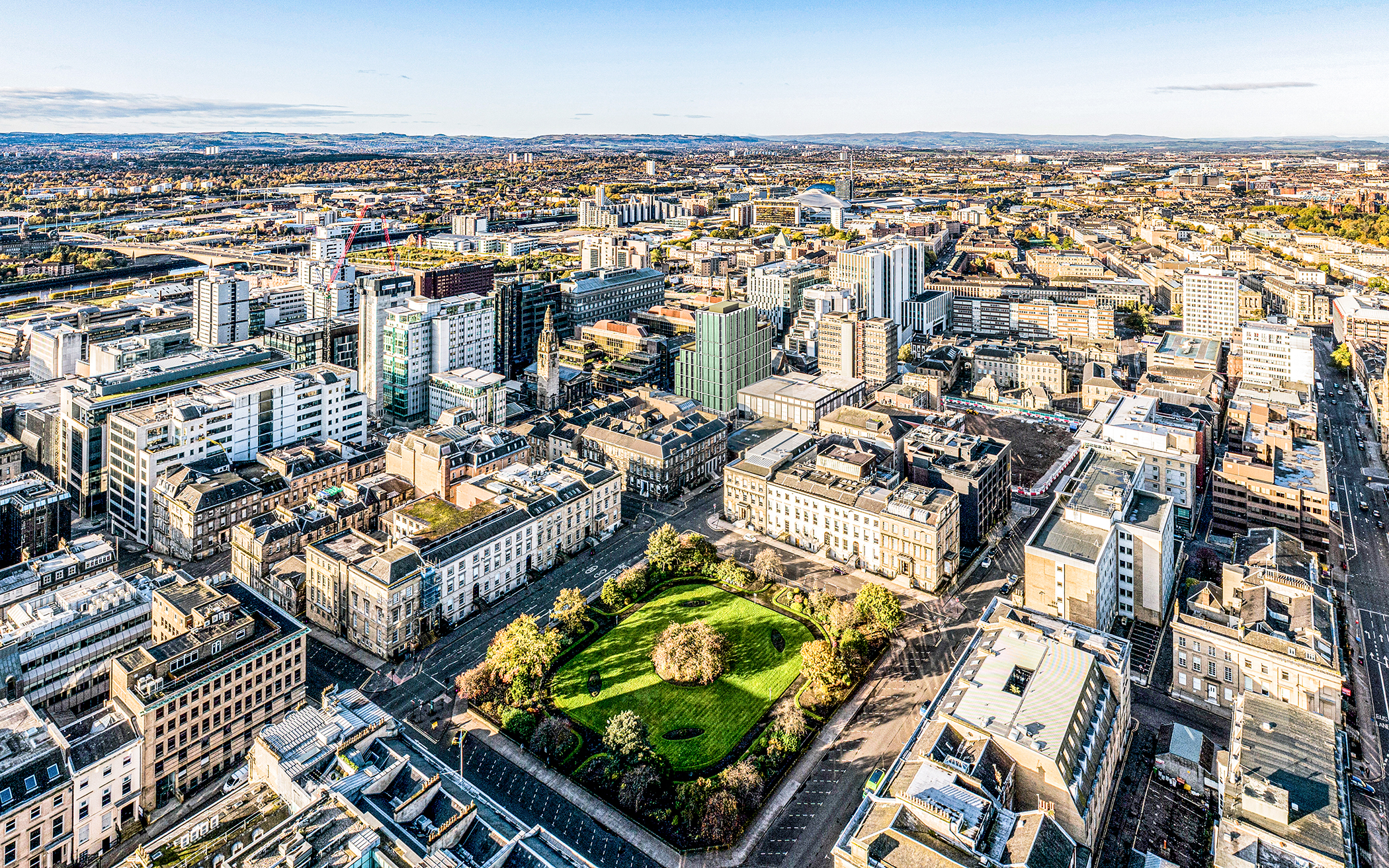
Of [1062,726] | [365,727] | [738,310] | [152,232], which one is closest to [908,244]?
[738,310]

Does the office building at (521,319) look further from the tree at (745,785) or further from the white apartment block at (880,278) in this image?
the tree at (745,785)

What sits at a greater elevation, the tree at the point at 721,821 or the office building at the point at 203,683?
the office building at the point at 203,683

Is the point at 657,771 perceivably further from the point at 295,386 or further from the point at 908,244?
the point at 908,244

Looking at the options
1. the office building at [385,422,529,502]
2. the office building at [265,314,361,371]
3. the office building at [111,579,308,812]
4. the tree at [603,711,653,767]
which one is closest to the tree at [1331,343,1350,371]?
the office building at [385,422,529,502]

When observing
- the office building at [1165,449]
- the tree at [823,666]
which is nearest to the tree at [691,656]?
the tree at [823,666]

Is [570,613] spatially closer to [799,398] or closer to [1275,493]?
[799,398]

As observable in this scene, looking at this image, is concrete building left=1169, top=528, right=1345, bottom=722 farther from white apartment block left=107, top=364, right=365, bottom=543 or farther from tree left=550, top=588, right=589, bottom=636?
white apartment block left=107, top=364, right=365, bottom=543

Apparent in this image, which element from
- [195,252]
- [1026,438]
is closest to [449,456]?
[1026,438]
